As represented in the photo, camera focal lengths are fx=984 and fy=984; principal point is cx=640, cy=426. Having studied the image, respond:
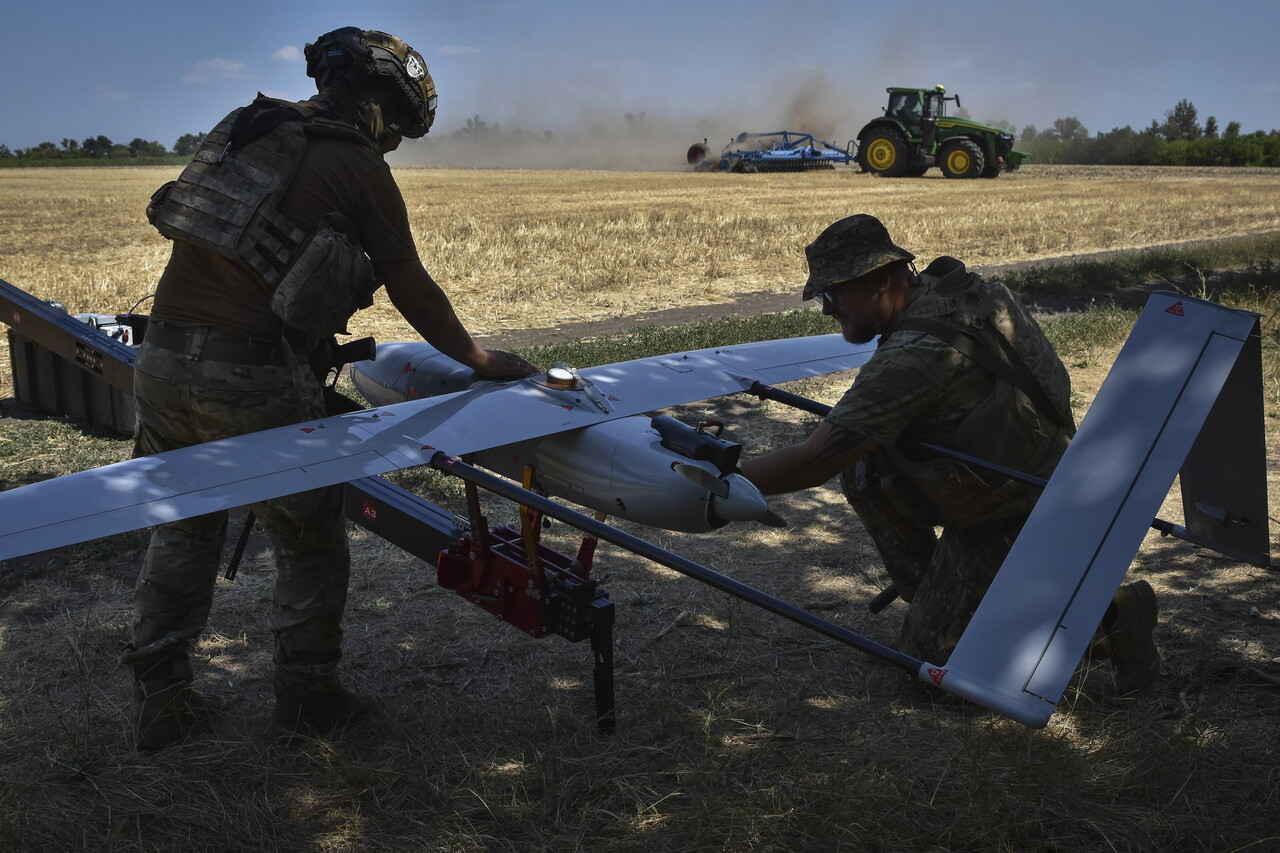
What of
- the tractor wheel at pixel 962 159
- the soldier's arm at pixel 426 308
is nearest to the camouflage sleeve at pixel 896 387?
the soldier's arm at pixel 426 308

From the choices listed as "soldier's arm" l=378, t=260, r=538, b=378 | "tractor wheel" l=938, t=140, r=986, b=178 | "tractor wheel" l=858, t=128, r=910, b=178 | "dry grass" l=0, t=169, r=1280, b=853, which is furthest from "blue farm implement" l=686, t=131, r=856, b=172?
"soldier's arm" l=378, t=260, r=538, b=378

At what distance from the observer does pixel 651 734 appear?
388 cm

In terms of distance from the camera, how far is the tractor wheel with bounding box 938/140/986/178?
36.5 m

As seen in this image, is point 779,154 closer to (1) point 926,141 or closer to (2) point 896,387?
(1) point 926,141

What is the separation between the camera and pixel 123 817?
10.9 feet

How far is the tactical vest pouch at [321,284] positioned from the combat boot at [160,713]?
1531 mm

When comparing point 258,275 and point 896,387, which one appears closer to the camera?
point 258,275

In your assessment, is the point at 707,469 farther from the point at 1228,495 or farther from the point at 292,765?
the point at 1228,495

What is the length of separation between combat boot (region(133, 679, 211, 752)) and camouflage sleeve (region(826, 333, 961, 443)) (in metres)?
2.70

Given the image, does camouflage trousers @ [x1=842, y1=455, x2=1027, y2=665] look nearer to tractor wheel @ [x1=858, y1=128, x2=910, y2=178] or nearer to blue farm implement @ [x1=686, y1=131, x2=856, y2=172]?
tractor wheel @ [x1=858, y1=128, x2=910, y2=178]

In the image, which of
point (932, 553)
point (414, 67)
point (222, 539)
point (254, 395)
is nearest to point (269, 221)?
point (254, 395)

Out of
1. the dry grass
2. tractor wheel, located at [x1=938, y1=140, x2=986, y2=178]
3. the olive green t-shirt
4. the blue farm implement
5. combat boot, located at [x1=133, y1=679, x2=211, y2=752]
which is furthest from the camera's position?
the blue farm implement

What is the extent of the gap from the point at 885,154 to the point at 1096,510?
37610 millimetres

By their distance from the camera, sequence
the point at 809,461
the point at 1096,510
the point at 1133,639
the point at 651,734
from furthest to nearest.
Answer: the point at 1133,639 → the point at 651,734 → the point at 809,461 → the point at 1096,510
